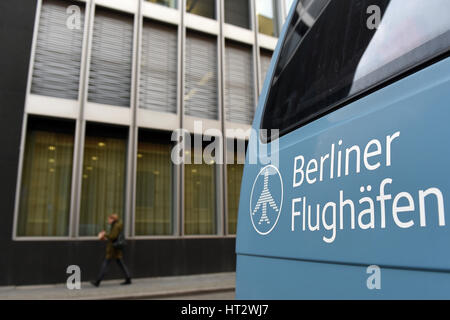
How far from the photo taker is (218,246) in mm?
10797

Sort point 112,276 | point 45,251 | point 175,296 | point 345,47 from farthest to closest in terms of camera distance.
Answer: point 112,276
point 45,251
point 175,296
point 345,47

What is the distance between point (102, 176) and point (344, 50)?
31.8 ft

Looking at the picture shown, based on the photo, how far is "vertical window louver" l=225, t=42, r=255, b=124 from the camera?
1203 centimetres

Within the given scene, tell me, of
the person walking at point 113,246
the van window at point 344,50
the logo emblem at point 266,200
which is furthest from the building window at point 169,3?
the logo emblem at point 266,200

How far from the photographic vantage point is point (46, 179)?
31.0 feet

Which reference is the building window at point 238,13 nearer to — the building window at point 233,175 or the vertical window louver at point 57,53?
the building window at point 233,175

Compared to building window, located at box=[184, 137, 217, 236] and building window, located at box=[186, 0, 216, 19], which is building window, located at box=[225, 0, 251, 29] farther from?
building window, located at box=[184, 137, 217, 236]

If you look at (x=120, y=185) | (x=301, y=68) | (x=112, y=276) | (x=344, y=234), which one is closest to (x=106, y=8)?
(x=120, y=185)

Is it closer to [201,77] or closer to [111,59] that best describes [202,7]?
[201,77]

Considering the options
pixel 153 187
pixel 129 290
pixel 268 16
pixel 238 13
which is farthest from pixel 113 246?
pixel 268 16

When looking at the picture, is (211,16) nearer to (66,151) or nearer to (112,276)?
(66,151)

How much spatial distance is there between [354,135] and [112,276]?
9.41 metres

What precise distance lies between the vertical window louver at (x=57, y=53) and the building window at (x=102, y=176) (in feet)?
4.47

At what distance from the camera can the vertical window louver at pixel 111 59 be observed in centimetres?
1016
